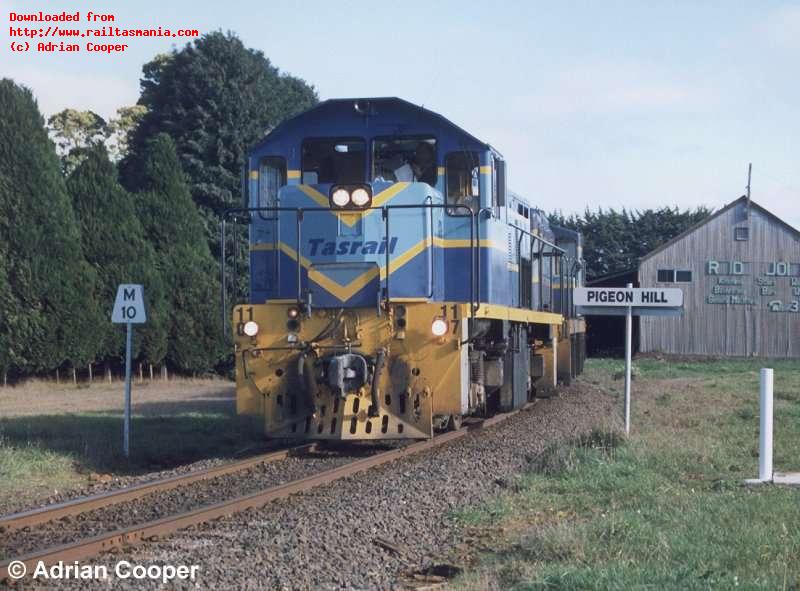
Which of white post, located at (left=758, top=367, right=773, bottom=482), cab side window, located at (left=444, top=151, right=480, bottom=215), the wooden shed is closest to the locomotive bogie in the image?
cab side window, located at (left=444, top=151, right=480, bottom=215)

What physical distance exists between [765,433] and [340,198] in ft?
16.0

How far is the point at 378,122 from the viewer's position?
11.9 meters

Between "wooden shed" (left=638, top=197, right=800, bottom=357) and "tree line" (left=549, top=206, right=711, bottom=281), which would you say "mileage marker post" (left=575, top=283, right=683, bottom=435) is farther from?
"tree line" (left=549, top=206, right=711, bottom=281)

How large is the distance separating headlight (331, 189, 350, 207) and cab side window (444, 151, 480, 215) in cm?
146

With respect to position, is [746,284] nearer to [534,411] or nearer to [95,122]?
[534,411]

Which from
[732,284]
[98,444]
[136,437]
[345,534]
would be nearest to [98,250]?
[136,437]

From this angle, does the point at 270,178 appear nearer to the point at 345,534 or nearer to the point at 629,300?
the point at 629,300

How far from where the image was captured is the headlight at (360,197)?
11.0 meters

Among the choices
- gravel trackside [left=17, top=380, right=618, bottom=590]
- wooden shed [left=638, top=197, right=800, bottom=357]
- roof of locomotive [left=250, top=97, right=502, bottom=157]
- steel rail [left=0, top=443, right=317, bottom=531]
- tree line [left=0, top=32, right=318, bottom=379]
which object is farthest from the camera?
wooden shed [left=638, top=197, right=800, bottom=357]

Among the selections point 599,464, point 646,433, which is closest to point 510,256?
point 646,433

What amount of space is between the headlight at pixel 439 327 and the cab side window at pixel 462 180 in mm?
1742

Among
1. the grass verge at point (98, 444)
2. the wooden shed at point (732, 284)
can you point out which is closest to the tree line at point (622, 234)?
the wooden shed at point (732, 284)

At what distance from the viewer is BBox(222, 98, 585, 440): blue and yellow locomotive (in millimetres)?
10805

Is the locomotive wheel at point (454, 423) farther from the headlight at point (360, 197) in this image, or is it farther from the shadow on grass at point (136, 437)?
the headlight at point (360, 197)
